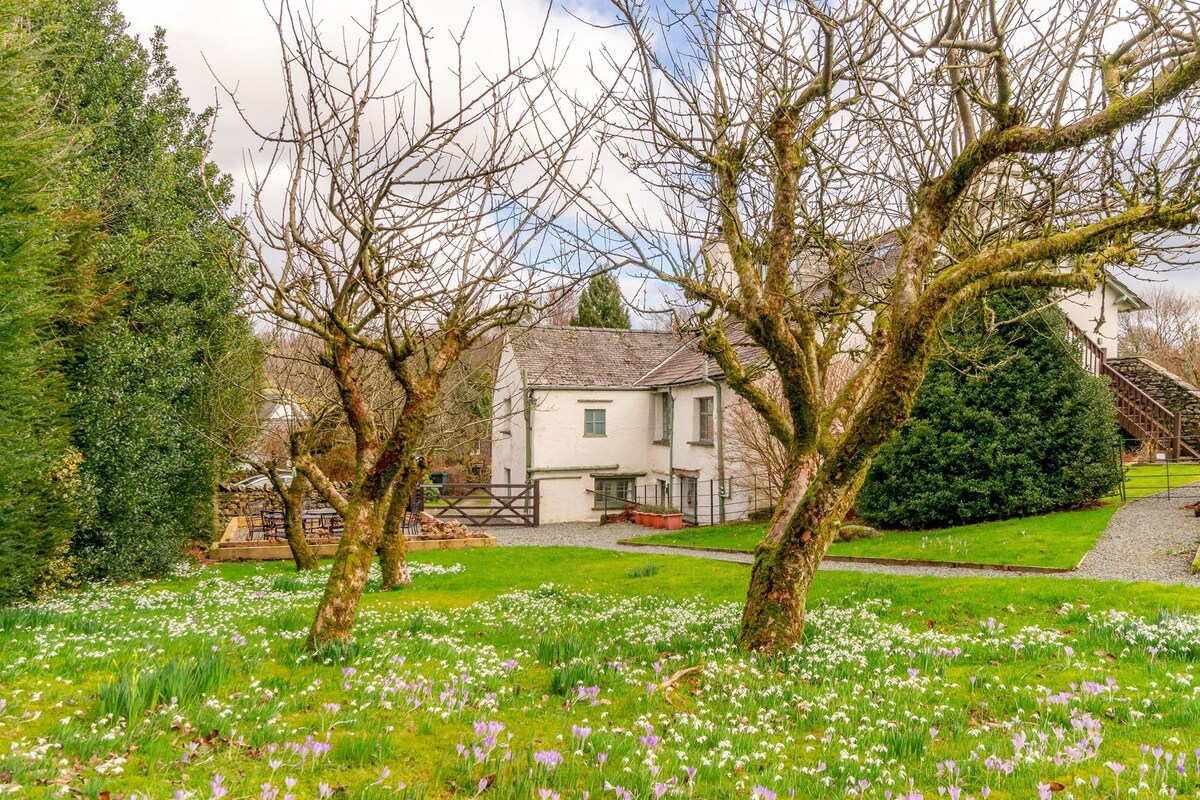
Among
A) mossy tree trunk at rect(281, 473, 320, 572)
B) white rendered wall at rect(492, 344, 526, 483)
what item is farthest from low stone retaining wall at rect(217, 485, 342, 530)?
mossy tree trunk at rect(281, 473, 320, 572)

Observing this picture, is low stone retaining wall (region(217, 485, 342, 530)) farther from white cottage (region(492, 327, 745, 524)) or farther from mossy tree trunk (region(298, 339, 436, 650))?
mossy tree trunk (region(298, 339, 436, 650))

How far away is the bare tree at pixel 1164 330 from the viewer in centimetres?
4522

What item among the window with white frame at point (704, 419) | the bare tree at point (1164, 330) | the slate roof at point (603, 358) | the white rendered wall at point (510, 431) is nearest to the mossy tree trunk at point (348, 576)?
the window with white frame at point (704, 419)

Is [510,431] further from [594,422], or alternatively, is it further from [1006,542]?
[1006,542]

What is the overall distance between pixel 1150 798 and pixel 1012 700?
4.98 ft

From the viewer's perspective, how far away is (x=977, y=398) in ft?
56.2

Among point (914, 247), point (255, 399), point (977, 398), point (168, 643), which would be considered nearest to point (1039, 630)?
point (914, 247)

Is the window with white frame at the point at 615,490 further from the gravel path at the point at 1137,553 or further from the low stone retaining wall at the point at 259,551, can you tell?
the low stone retaining wall at the point at 259,551

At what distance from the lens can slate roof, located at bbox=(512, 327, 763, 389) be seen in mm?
30219

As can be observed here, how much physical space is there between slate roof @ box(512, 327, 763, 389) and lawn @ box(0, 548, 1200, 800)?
21.9 m

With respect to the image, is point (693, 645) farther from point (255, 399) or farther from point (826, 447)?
point (255, 399)

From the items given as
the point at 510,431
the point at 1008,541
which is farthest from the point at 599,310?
the point at 1008,541

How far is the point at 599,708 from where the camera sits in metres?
4.44

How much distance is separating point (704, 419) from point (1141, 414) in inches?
566
